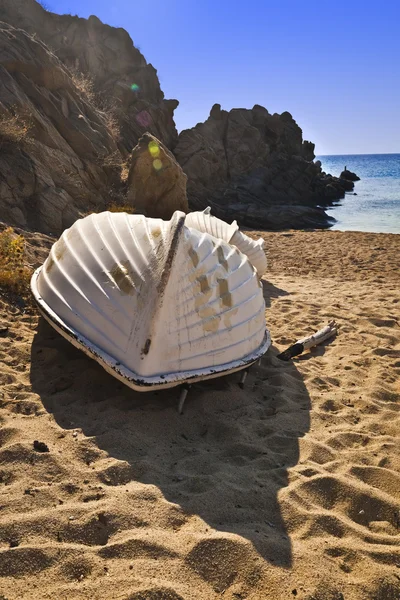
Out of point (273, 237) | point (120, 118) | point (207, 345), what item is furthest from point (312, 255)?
point (120, 118)

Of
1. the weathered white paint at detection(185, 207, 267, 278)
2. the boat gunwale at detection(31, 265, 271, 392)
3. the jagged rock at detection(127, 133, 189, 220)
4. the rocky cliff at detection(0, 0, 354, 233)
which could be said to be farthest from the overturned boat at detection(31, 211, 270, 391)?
the jagged rock at detection(127, 133, 189, 220)

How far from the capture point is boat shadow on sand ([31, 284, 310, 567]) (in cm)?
266

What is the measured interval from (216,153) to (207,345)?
32665mm

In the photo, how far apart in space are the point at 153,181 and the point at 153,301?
9514 mm

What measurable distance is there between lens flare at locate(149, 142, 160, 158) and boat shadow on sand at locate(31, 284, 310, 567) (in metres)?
8.58

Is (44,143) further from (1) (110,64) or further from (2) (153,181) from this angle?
(1) (110,64)

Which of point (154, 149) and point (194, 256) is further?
point (154, 149)

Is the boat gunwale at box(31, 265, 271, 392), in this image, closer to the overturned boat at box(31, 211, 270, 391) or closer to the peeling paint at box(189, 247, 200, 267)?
the overturned boat at box(31, 211, 270, 391)

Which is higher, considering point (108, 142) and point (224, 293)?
point (108, 142)

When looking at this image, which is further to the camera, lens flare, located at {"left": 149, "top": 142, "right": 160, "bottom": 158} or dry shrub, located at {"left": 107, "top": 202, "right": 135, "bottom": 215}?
lens flare, located at {"left": 149, "top": 142, "right": 160, "bottom": 158}

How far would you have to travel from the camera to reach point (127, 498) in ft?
8.49

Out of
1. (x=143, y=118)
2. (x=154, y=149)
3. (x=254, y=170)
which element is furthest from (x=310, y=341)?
(x=254, y=170)

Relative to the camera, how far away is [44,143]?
1042cm

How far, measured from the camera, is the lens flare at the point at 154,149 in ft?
39.7
